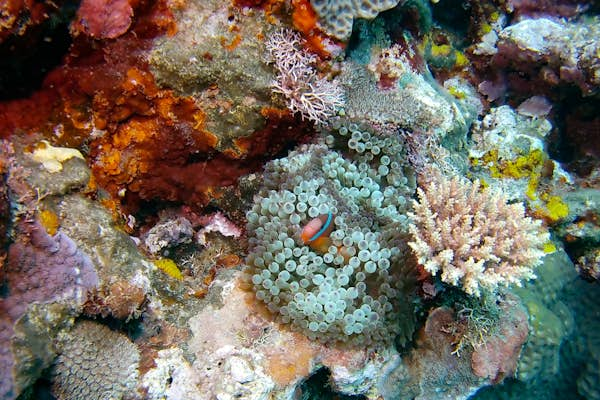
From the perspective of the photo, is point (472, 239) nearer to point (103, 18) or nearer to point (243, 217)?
point (243, 217)

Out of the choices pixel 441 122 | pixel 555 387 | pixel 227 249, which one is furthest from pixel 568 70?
pixel 227 249

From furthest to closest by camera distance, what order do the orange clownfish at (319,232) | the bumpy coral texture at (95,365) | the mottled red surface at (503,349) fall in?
the mottled red surface at (503,349) → the orange clownfish at (319,232) → the bumpy coral texture at (95,365)

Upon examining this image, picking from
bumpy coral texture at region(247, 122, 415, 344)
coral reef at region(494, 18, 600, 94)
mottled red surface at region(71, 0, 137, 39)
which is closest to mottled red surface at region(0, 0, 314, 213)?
mottled red surface at region(71, 0, 137, 39)

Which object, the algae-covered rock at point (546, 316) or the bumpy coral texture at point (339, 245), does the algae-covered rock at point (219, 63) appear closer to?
the bumpy coral texture at point (339, 245)

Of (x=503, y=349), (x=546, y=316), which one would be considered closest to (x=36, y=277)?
(x=503, y=349)

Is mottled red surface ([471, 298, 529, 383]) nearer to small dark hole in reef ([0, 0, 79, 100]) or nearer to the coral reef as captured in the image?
the coral reef

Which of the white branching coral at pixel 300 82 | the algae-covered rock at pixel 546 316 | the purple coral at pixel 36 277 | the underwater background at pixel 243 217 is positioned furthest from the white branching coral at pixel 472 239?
the purple coral at pixel 36 277
